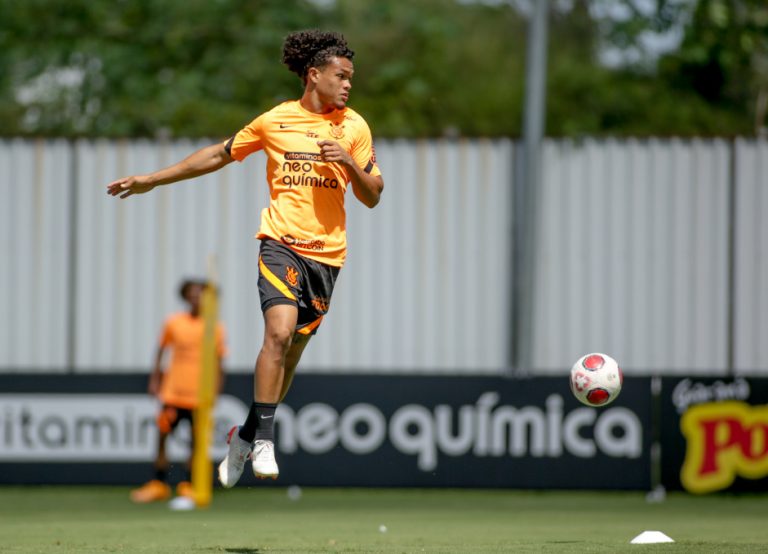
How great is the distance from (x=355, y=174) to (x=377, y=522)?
14.6 ft

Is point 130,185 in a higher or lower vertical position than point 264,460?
higher

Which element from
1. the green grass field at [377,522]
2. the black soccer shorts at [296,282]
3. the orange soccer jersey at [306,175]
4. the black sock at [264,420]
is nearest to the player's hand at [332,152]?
the orange soccer jersey at [306,175]

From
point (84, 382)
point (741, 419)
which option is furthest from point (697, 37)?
point (84, 382)

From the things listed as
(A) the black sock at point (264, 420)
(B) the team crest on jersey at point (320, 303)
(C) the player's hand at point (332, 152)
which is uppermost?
(C) the player's hand at point (332, 152)

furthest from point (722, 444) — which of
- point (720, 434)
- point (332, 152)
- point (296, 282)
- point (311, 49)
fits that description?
point (332, 152)

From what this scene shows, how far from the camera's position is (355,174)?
7.73 m

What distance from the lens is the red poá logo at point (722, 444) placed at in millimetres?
13977

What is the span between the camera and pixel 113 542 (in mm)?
8930

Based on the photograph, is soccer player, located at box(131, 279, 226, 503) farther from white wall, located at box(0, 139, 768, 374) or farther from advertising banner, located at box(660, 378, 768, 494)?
advertising banner, located at box(660, 378, 768, 494)

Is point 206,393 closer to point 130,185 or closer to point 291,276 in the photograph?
point 130,185

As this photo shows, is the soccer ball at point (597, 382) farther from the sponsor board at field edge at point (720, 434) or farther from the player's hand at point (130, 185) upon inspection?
the sponsor board at field edge at point (720, 434)

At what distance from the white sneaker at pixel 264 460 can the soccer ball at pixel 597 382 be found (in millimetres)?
2346

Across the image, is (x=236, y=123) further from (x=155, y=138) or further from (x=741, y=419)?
(x=741, y=419)

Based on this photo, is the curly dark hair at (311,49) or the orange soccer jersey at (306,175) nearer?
the orange soccer jersey at (306,175)
